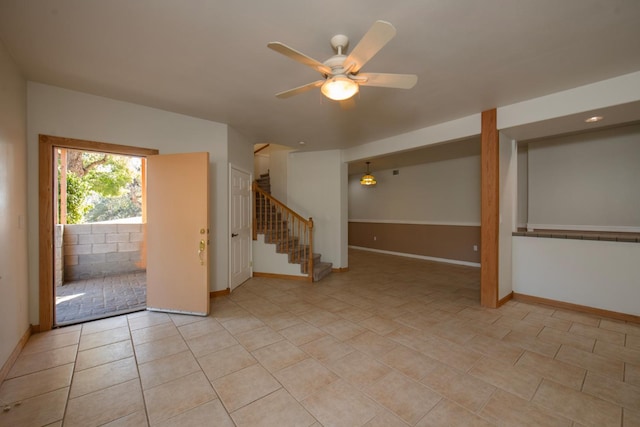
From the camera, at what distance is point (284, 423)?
5.25 feet

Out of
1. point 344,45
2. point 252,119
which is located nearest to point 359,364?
point 344,45

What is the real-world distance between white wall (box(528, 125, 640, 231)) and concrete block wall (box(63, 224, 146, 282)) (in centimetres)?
799

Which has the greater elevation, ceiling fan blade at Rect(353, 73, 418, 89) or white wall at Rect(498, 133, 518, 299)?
ceiling fan blade at Rect(353, 73, 418, 89)

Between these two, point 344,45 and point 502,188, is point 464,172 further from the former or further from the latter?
point 344,45

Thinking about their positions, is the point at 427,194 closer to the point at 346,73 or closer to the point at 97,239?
the point at 346,73

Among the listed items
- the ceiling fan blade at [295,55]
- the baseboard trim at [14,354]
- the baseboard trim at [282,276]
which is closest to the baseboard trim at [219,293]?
the baseboard trim at [282,276]

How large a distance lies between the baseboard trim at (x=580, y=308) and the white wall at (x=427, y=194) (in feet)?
8.57

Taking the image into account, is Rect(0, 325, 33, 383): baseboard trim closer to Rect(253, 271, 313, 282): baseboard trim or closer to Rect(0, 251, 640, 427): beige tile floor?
Rect(0, 251, 640, 427): beige tile floor

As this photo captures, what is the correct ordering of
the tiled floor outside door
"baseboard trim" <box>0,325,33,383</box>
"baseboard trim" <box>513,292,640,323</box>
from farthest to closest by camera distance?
1. the tiled floor outside door
2. "baseboard trim" <box>513,292,640,323</box>
3. "baseboard trim" <box>0,325,33,383</box>

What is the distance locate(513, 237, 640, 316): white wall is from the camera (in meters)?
3.10

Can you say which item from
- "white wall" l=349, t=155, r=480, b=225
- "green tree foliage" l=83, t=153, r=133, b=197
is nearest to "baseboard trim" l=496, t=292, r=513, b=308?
"white wall" l=349, t=155, r=480, b=225

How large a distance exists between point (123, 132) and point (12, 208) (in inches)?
55.9

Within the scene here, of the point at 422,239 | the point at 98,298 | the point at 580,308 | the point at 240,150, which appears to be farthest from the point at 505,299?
the point at 98,298

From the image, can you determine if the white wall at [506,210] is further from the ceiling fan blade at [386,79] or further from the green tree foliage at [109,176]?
the green tree foliage at [109,176]
